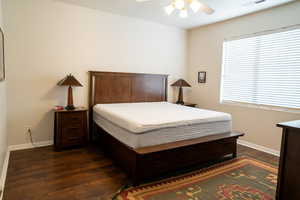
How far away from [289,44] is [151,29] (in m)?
2.81

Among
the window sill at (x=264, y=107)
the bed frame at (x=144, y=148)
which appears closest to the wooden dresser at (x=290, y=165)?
the bed frame at (x=144, y=148)

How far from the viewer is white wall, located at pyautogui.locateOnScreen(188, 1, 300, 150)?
3520 millimetres

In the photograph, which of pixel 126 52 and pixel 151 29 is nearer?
pixel 126 52

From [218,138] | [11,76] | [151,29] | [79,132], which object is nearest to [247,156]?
[218,138]

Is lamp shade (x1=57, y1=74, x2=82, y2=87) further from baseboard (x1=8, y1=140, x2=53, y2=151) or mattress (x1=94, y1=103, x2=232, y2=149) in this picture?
baseboard (x1=8, y1=140, x2=53, y2=151)

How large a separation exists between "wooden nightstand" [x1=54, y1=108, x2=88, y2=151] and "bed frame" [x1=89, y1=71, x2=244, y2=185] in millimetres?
334

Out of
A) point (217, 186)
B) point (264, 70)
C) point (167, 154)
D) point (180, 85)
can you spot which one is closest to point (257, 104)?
point (264, 70)

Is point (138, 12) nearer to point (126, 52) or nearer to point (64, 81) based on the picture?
point (126, 52)

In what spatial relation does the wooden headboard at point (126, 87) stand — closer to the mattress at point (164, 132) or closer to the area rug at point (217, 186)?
the mattress at point (164, 132)

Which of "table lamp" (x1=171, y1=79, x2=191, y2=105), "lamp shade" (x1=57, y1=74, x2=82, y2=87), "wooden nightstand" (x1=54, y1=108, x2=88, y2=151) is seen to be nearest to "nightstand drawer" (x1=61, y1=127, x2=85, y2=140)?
"wooden nightstand" (x1=54, y1=108, x2=88, y2=151)

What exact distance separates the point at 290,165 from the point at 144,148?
4.86ft

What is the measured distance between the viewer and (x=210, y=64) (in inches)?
189

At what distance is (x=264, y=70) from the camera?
376 cm

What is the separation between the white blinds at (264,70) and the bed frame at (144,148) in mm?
1174
